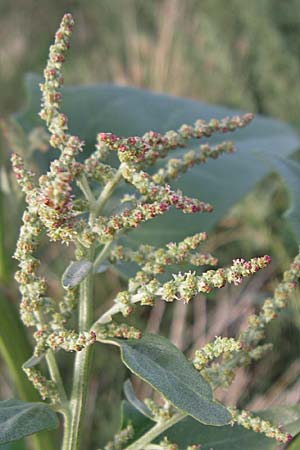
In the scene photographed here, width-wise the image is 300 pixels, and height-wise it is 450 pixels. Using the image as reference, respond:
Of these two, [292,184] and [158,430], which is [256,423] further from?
[292,184]

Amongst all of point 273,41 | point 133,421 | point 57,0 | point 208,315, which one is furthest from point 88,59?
point 133,421

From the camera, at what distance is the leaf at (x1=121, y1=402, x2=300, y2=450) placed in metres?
0.52

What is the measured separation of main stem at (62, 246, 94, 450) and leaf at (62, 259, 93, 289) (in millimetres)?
20

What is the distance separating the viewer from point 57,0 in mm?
4844

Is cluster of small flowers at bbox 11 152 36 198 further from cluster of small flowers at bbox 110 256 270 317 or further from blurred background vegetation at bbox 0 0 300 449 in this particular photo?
blurred background vegetation at bbox 0 0 300 449

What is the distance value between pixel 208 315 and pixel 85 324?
1.69 meters

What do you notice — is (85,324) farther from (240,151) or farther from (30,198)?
(240,151)

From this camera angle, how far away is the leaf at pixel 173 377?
1.37ft

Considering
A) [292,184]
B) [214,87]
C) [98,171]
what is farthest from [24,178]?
[214,87]

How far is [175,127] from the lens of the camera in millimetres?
1005

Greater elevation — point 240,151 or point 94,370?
point 240,151

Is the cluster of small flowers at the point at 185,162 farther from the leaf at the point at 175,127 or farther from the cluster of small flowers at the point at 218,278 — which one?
the leaf at the point at 175,127

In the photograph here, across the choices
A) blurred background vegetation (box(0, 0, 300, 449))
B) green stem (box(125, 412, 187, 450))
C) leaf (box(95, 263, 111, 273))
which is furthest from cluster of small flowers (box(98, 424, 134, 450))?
blurred background vegetation (box(0, 0, 300, 449))

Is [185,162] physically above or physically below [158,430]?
above
